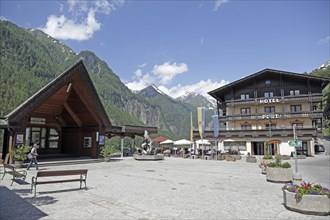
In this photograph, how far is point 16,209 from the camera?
6.79 meters

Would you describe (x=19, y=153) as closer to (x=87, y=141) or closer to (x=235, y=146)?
(x=87, y=141)

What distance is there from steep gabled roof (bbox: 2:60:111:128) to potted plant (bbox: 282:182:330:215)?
17065mm

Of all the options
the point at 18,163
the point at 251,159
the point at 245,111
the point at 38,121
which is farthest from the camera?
the point at 245,111

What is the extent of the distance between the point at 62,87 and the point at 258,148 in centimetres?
3013

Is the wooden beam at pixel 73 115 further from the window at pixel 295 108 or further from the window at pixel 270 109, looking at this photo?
the window at pixel 295 108

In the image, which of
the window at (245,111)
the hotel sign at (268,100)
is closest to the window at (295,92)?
the hotel sign at (268,100)

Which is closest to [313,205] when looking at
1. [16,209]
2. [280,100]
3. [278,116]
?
[16,209]

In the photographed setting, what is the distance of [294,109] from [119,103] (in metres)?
115

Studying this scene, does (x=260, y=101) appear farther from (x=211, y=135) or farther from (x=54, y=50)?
(x=54, y=50)

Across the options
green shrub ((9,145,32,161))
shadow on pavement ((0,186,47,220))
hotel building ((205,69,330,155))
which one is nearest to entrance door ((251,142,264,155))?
hotel building ((205,69,330,155))

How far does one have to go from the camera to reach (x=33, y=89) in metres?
79.5

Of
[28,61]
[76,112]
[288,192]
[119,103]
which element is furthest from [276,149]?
[119,103]

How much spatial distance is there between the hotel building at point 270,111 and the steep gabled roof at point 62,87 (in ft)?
72.5

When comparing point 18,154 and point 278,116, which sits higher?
point 278,116
